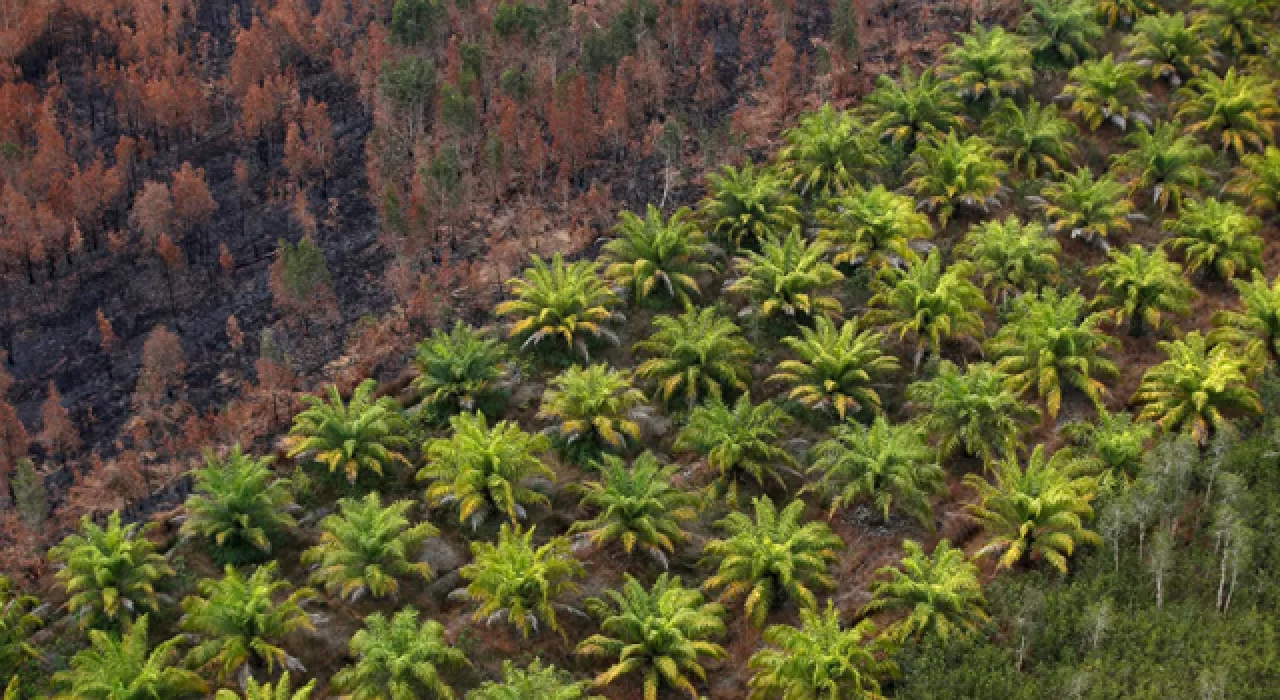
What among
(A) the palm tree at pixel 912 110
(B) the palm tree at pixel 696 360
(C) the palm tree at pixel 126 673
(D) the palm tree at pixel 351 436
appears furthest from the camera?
(A) the palm tree at pixel 912 110

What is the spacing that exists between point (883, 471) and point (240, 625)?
52.4 feet

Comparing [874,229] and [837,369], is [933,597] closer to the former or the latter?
[837,369]

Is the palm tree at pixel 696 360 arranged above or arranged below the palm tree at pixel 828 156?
below

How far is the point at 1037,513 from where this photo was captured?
28.3 metres

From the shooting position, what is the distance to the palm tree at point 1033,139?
4241 centimetres

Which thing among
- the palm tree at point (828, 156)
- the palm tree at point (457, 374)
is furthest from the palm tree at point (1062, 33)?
the palm tree at point (457, 374)

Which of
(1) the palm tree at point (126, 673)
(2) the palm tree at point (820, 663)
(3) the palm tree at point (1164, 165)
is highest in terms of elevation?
(3) the palm tree at point (1164, 165)

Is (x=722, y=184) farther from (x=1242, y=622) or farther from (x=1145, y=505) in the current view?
(x=1242, y=622)

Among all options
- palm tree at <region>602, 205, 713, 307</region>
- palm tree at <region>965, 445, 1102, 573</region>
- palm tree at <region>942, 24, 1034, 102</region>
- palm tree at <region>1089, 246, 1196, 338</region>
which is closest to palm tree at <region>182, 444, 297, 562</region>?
palm tree at <region>602, 205, 713, 307</region>

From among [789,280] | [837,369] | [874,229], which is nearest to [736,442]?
[837,369]

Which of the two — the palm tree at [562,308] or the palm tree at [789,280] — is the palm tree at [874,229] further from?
the palm tree at [562,308]

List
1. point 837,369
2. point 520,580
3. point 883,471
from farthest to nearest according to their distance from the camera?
point 837,369 < point 883,471 < point 520,580

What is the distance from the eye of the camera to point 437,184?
40.8 meters

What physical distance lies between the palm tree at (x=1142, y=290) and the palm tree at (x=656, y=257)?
12480 millimetres
